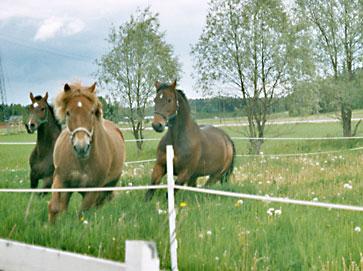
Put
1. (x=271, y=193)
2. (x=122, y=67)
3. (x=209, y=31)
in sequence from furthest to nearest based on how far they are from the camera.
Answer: (x=122, y=67) → (x=209, y=31) → (x=271, y=193)

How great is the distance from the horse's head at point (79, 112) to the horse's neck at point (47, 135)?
2.31 meters

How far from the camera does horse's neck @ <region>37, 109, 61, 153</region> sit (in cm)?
873

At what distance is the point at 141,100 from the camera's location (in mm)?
26031

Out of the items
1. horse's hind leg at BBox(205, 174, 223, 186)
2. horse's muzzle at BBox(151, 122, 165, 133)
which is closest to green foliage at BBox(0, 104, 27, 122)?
horse's hind leg at BBox(205, 174, 223, 186)

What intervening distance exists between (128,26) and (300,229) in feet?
73.6

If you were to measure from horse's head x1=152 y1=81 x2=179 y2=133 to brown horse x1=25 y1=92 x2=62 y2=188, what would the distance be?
1.63 metres

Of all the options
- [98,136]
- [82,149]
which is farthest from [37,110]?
[82,149]

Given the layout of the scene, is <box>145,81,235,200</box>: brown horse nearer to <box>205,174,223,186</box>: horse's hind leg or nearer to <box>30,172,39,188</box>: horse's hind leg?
<box>205,174,223,186</box>: horse's hind leg

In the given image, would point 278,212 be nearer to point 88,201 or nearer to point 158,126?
point 88,201

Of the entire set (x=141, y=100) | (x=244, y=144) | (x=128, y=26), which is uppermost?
(x=128, y=26)

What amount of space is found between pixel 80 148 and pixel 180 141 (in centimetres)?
319

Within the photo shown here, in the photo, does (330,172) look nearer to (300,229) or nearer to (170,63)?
(300,229)

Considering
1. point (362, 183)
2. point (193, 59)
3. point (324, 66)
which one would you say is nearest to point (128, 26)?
point (193, 59)

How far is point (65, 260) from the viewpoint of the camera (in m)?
4.52
